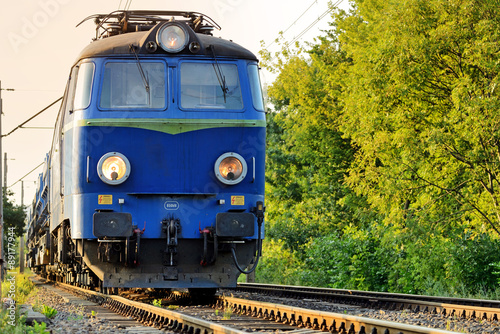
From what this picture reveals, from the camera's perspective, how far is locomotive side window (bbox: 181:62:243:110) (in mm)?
10242

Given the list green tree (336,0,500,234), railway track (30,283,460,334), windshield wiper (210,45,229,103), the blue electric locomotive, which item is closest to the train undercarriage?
the blue electric locomotive

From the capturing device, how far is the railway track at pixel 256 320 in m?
6.83

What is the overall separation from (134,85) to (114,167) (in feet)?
3.92

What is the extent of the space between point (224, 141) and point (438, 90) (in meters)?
8.65

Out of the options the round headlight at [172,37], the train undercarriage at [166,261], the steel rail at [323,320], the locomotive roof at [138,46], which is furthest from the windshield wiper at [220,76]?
the steel rail at [323,320]

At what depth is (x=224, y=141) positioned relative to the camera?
10156 mm

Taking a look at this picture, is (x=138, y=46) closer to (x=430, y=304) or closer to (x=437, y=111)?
(x=430, y=304)

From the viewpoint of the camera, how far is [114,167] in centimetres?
982

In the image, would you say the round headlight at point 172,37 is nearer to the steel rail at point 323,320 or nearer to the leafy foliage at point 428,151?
the steel rail at point 323,320

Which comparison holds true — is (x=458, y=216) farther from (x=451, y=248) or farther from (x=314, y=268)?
(x=314, y=268)

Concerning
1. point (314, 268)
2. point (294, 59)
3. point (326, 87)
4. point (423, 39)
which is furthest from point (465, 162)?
point (294, 59)

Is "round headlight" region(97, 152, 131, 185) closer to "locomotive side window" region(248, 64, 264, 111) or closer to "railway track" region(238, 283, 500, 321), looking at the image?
"locomotive side window" region(248, 64, 264, 111)

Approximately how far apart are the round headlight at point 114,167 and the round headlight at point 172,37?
1.65 metres

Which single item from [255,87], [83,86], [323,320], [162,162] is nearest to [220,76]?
[255,87]
